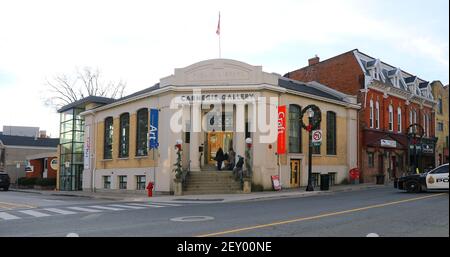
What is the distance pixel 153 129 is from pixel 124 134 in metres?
5.01

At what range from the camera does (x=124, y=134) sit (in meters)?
31.2

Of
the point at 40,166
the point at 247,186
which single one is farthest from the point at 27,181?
the point at 247,186

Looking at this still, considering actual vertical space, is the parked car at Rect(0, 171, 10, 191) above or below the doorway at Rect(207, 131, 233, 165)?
below

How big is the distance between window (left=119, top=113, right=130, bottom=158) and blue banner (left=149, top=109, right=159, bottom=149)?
13.9 ft

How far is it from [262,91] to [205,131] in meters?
4.52

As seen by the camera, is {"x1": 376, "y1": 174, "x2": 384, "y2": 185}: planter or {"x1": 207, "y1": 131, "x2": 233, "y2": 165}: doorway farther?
{"x1": 376, "y1": 174, "x2": 384, "y2": 185}: planter

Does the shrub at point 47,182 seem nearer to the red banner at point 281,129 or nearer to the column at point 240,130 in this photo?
the column at point 240,130

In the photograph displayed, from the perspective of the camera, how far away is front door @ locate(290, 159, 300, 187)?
2816 centimetres

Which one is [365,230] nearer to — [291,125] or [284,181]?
[284,181]

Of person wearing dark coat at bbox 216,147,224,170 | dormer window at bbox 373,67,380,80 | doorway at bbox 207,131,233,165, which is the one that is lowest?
person wearing dark coat at bbox 216,147,224,170

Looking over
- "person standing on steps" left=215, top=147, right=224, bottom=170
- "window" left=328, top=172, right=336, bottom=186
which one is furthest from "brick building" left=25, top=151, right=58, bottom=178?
"window" left=328, top=172, right=336, bottom=186

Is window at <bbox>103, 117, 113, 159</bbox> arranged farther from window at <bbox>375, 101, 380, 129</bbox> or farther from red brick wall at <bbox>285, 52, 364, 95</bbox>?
window at <bbox>375, 101, 380, 129</bbox>

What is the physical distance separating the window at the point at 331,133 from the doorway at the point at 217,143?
804 centimetres
